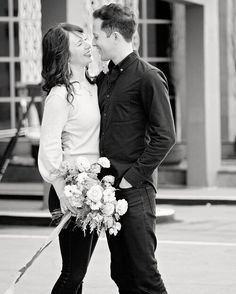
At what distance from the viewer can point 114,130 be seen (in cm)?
519

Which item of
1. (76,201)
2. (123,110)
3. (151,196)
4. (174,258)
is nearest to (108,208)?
(76,201)

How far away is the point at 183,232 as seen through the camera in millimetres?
11375

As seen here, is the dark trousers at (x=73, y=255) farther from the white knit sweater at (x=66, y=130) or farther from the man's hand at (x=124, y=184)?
the man's hand at (x=124, y=184)

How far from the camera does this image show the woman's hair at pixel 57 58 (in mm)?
5281

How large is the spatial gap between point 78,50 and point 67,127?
0.44 meters

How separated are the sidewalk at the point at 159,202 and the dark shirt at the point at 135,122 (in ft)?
22.3

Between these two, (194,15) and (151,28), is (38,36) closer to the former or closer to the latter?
(151,28)

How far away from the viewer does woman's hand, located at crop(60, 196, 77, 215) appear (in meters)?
5.13

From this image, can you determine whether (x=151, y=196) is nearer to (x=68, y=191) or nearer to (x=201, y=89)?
(x=68, y=191)

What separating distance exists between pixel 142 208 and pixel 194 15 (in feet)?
39.1

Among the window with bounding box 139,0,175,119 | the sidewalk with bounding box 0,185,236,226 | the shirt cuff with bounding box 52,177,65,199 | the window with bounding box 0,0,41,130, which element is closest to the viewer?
the shirt cuff with bounding box 52,177,65,199

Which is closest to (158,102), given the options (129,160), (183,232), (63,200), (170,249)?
(129,160)

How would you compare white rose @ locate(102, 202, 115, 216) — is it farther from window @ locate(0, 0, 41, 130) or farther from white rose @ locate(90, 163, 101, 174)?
window @ locate(0, 0, 41, 130)

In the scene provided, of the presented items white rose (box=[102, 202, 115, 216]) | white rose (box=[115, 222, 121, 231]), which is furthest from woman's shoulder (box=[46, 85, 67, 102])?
white rose (box=[115, 222, 121, 231])
